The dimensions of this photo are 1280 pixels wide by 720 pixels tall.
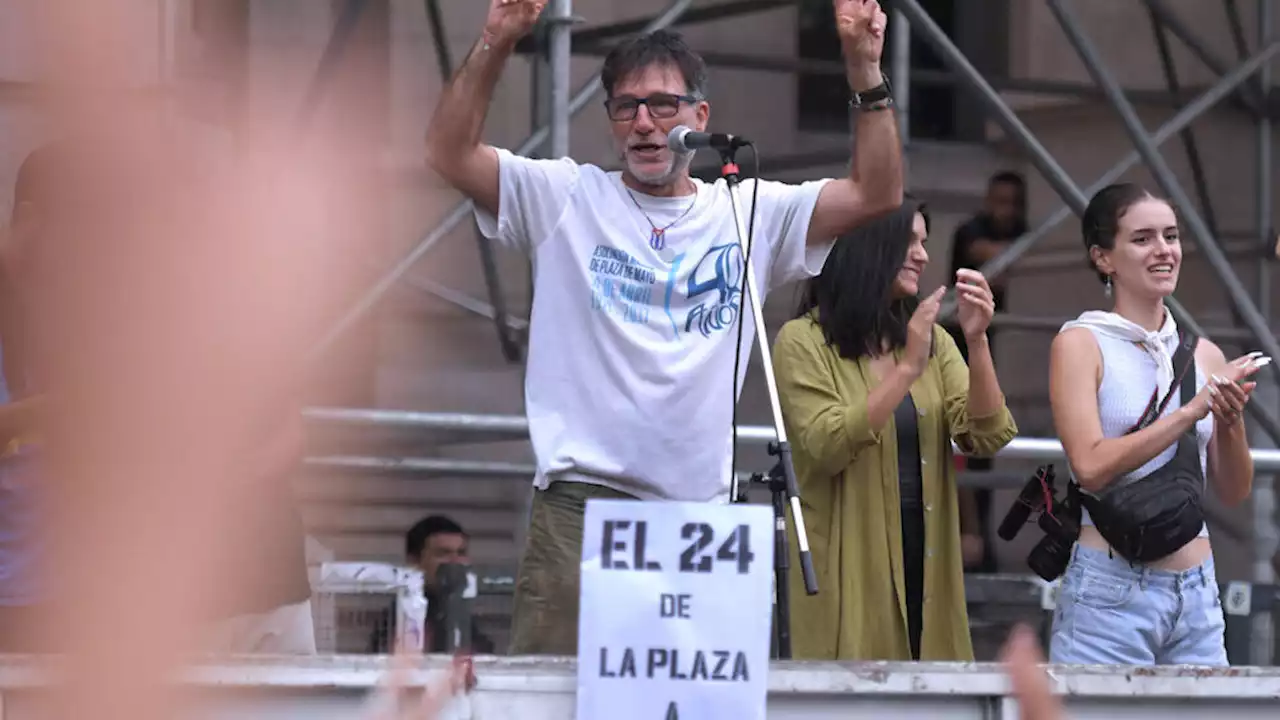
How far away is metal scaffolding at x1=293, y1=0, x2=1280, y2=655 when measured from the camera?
5660mm

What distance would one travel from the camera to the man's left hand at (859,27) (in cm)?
372

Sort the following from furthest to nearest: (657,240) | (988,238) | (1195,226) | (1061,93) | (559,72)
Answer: (1061,93)
(988,238)
(1195,226)
(559,72)
(657,240)

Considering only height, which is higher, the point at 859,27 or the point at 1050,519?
the point at 859,27

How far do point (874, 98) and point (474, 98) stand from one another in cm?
78

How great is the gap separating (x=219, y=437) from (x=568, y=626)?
2337 mm

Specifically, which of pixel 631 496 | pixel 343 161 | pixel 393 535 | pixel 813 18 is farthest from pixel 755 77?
pixel 343 161

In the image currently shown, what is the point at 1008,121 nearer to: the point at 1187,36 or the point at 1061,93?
the point at 1187,36

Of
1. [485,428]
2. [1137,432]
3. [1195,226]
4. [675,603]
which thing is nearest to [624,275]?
[675,603]

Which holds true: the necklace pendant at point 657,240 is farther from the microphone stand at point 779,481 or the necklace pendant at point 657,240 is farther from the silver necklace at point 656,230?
the microphone stand at point 779,481

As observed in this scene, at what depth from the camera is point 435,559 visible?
6.14 metres

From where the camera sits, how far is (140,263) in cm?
130

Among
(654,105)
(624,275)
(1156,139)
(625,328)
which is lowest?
(625,328)

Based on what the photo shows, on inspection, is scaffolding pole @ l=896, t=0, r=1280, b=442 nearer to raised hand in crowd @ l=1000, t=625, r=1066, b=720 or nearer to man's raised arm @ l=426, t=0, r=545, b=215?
man's raised arm @ l=426, t=0, r=545, b=215

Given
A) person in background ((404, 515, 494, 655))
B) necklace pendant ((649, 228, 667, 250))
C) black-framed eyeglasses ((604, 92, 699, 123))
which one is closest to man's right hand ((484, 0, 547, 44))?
black-framed eyeglasses ((604, 92, 699, 123))
